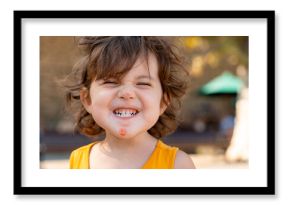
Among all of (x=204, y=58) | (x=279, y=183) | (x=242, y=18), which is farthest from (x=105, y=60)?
(x=204, y=58)

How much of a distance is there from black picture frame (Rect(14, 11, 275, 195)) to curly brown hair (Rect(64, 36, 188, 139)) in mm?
126

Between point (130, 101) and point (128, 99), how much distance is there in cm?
1

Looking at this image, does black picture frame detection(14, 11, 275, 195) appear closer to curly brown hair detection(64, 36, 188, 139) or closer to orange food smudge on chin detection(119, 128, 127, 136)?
curly brown hair detection(64, 36, 188, 139)

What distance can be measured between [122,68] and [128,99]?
159 mm

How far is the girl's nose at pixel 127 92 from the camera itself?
9.33 ft

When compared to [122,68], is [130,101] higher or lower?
lower

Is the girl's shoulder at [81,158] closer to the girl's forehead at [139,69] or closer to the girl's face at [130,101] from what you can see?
the girl's face at [130,101]

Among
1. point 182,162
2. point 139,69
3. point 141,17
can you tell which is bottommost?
point 182,162

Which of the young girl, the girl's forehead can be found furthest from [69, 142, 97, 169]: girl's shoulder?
the girl's forehead

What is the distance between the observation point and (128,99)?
2859 millimetres

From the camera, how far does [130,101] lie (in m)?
2.86

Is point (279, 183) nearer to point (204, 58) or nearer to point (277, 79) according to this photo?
point (277, 79)

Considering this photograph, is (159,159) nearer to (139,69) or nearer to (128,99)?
(128,99)

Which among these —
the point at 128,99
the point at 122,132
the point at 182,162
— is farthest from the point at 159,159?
the point at 128,99
